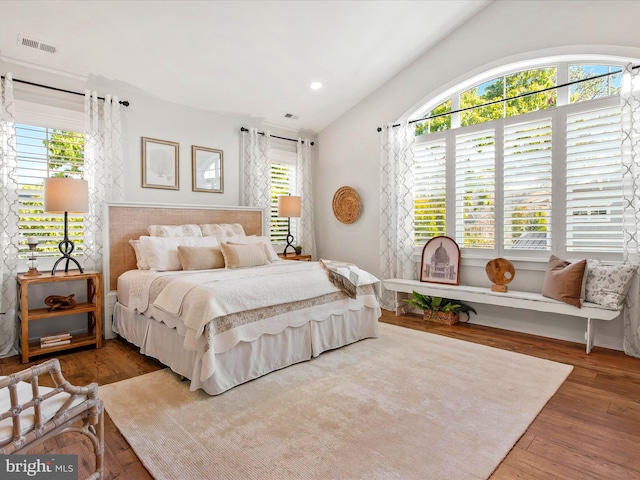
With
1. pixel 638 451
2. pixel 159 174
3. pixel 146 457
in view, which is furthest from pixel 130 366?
pixel 638 451

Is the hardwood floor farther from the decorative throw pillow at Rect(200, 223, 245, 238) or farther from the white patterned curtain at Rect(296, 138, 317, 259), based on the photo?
the white patterned curtain at Rect(296, 138, 317, 259)

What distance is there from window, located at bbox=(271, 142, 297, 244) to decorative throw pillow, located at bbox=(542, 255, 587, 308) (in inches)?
137

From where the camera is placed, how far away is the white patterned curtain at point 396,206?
4812mm

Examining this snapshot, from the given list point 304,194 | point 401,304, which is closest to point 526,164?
point 401,304

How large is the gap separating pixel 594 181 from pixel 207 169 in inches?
170

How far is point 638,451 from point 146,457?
96.1 inches

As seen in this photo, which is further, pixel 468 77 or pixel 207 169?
pixel 207 169

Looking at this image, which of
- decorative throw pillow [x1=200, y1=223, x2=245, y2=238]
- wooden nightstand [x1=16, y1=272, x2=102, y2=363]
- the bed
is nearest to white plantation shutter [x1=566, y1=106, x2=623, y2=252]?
the bed

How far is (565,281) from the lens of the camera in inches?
132

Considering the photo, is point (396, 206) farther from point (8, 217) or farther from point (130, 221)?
point (8, 217)

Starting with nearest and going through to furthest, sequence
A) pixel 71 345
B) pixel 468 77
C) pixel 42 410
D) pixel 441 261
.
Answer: pixel 42 410
pixel 71 345
pixel 468 77
pixel 441 261

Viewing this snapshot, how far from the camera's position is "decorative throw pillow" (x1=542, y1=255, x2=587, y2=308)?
129 inches

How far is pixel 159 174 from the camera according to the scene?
14.3ft

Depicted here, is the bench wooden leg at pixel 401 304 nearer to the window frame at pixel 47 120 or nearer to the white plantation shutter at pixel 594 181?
the white plantation shutter at pixel 594 181
